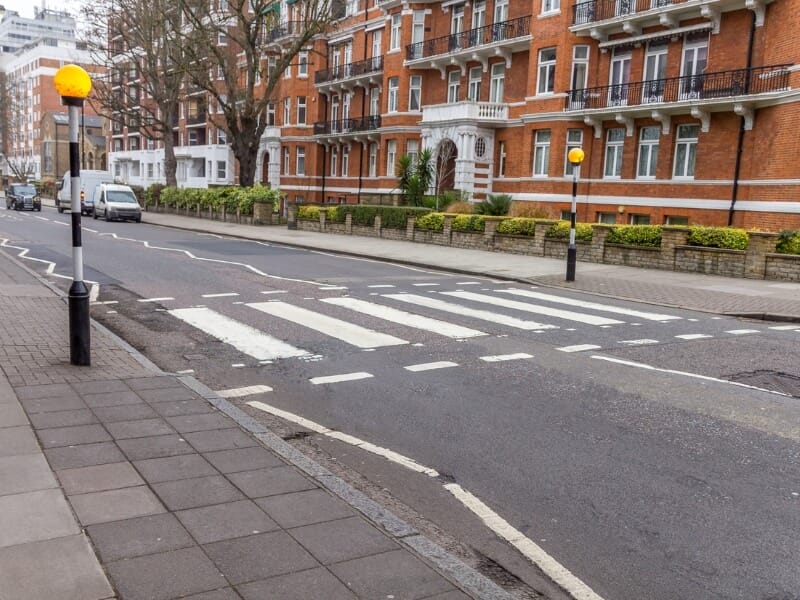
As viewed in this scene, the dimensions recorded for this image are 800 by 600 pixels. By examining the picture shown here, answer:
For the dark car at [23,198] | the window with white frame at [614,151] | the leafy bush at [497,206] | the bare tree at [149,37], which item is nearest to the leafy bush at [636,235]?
the leafy bush at [497,206]

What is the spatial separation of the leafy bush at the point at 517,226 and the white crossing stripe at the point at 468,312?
1026 cm

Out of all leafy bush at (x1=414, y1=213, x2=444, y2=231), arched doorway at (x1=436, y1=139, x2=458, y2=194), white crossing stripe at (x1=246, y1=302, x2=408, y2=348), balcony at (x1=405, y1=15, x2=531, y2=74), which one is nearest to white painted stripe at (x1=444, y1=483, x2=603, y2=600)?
white crossing stripe at (x1=246, y1=302, x2=408, y2=348)

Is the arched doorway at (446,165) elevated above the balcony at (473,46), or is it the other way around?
the balcony at (473,46)

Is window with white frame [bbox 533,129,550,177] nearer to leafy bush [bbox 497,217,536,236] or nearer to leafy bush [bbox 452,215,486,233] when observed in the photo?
leafy bush [bbox 452,215,486,233]

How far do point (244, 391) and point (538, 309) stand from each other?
679cm

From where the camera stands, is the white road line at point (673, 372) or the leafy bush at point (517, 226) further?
the leafy bush at point (517, 226)

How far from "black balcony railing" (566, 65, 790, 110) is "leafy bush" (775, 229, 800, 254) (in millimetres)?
8635

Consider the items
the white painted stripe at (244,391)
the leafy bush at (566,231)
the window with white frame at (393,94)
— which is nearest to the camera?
the white painted stripe at (244,391)

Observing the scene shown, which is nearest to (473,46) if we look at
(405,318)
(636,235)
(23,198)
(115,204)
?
(115,204)

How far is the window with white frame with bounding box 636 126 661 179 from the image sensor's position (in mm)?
28723

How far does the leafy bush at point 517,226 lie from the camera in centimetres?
2309

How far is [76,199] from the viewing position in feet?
23.7

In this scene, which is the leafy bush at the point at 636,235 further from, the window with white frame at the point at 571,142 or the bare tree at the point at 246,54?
the bare tree at the point at 246,54

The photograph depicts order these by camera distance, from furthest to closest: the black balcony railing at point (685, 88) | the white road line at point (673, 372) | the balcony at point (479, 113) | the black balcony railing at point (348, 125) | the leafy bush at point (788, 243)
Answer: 1. the black balcony railing at point (348, 125)
2. the balcony at point (479, 113)
3. the black balcony railing at point (685, 88)
4. the leafy bush at point (788, 243)
5. the white road line at point (673, 372)
